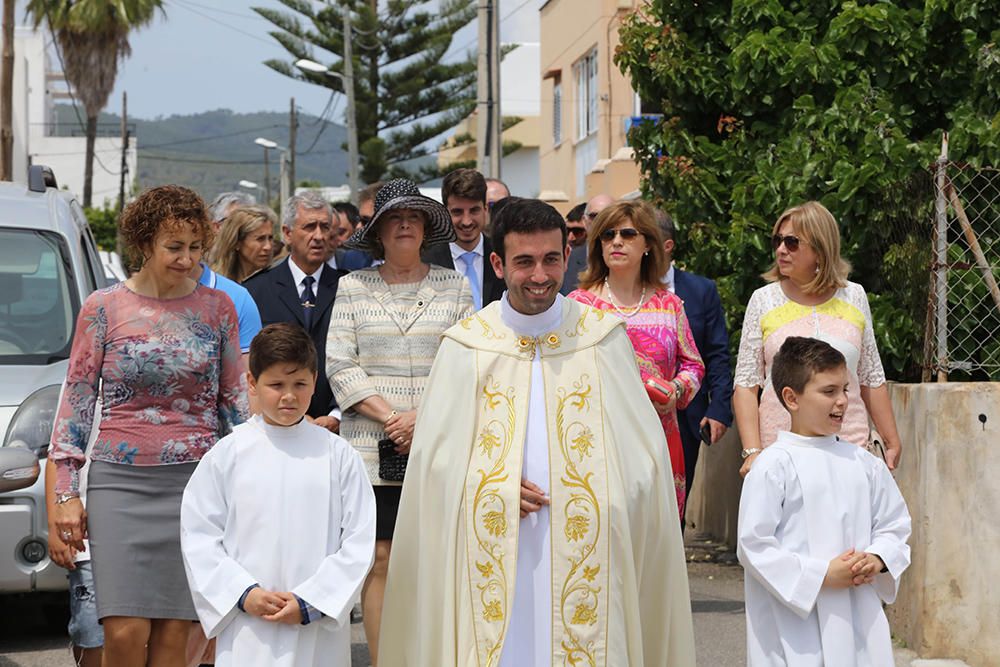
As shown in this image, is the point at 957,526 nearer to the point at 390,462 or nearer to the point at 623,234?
the point at 623,234

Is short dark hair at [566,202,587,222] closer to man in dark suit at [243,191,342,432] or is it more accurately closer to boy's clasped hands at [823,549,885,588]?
man in dark suit at [243,191,342,432]

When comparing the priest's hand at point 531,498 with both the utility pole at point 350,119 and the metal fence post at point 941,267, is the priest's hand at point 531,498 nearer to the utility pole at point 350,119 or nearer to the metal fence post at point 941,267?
the metal fence post at point 941,267

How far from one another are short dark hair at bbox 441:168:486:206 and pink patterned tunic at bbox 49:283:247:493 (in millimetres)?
2419

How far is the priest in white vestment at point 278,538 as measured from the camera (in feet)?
16.5

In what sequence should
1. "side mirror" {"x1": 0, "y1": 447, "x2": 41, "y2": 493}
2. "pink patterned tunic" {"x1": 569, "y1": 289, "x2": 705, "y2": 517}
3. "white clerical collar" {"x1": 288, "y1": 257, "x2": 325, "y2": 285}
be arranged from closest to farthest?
"side mirror" {"x1": 0, "y1": 447, "x2": 41, "y2": 493}, "pink patterned tunic" {"x1": 569, "y1": 289, "x2": 705, "y2": 517}, "white clerical collar" {"x1": 288, "y1": 257, "x2": 325, "y2": 285}

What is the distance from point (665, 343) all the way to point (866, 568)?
1.95 meters

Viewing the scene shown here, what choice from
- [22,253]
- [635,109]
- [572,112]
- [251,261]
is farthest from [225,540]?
[572,112]

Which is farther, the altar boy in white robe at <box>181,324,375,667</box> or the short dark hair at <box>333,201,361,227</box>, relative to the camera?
the short dark hair at <box>333,201,361,227</box>

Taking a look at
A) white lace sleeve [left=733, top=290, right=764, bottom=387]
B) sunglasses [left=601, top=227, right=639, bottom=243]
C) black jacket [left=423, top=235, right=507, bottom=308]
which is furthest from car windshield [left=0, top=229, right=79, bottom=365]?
white lace sleeve [left=733, top=290, right=764, bottom=387]

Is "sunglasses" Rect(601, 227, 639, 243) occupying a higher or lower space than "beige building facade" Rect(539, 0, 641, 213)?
lower

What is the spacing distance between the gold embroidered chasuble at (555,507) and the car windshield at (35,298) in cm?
394

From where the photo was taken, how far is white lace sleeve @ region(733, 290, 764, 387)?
7.20 meters

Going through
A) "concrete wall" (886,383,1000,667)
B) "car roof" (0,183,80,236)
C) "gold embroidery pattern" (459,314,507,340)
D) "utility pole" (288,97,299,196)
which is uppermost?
"utility pole" (288,97,299,196)

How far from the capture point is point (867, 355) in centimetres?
712
